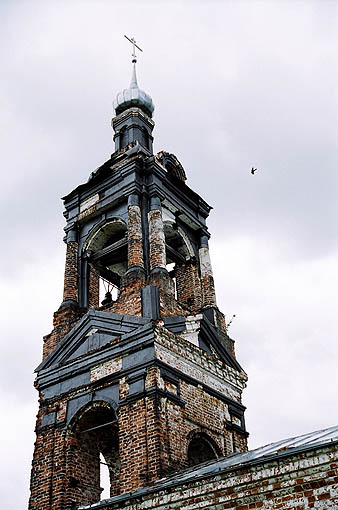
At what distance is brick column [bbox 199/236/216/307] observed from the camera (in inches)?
587

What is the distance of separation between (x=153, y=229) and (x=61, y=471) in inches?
218

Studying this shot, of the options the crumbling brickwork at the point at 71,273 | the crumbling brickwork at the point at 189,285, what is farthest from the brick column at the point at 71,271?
the crumbling brickwork at the point at 189,285

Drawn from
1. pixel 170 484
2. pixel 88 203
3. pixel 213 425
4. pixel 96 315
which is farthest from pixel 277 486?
pixel 88 203

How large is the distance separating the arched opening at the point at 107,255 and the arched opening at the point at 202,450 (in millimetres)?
4029

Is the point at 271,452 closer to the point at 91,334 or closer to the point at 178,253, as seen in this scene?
the point at 91,334

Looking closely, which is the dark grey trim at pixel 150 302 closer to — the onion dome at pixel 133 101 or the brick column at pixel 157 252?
the brick column at pixel 157 252

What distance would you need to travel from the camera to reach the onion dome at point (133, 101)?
18625mm

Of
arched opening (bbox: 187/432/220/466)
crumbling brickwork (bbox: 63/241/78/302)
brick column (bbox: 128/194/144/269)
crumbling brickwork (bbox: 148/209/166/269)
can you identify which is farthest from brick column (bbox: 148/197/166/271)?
arched opening (bbox: 187/432/220/466)

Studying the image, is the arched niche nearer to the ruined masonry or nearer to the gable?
the ruined masonry

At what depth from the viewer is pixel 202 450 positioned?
1266cm

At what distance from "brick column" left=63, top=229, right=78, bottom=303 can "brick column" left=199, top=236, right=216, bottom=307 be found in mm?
3070

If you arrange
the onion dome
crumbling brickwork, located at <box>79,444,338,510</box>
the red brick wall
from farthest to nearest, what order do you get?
the onion dome → the red brick wall → crumbling brickwork, located at <box>79,444,338,510</box>

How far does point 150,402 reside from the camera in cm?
1120

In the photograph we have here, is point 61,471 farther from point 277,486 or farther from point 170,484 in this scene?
point 277,486
